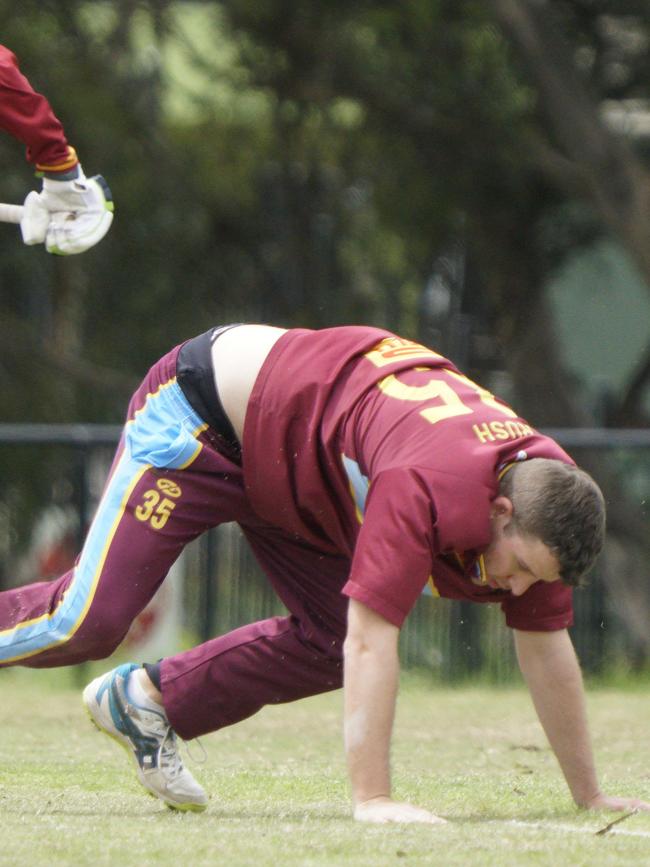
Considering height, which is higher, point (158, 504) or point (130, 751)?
point (158, 504)

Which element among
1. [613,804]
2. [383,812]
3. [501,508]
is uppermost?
[501,508]

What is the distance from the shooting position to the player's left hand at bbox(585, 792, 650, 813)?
14.8 ft

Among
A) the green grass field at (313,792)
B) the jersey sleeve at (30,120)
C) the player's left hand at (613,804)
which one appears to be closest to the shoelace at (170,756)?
the green grass field at (313,792)

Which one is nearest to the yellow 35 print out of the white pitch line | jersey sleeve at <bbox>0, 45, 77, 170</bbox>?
the white pitch line

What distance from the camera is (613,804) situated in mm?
4543

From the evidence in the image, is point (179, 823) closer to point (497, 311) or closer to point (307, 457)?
point (307, 457)

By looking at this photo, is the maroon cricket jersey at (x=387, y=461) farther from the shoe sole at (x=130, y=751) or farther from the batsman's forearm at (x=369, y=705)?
the shoe sole at (x=130, y=751)

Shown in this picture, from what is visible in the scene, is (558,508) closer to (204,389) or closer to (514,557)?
(514,557)

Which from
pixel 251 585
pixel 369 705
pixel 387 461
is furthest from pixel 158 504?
pixel 251 585

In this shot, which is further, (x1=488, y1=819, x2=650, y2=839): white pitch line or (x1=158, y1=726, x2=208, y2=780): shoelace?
(x1=158, y1=726, x2=208, y2=780): shoelace

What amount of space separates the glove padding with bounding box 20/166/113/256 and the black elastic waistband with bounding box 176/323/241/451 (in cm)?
100

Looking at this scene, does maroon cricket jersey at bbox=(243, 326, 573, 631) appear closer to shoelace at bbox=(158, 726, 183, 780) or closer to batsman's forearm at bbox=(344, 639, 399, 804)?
batsman's forearm at bbox=(344, 639, 399, 804)

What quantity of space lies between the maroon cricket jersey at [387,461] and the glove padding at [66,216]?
3.85 feet

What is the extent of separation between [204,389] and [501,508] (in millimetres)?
989
